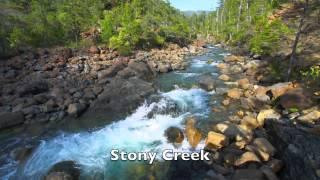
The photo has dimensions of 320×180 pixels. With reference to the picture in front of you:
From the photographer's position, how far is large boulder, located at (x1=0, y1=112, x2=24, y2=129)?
14208 mm

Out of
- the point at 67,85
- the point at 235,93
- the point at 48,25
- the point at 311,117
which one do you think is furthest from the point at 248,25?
the point at 311,117

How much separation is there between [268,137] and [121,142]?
6.48 metres

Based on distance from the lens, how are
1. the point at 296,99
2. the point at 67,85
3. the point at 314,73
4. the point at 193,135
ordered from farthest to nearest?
the point at 67,85 < the point at 314,73 < the point at 296,99 < the point at 193,135

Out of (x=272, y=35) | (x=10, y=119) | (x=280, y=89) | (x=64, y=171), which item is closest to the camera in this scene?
(x=64, y=171)

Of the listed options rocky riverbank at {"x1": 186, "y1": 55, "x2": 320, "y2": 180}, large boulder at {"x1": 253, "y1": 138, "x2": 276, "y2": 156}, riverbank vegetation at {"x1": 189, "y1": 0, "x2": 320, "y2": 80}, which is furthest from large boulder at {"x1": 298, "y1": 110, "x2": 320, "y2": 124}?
riverbank vegetation at {"x1": 189, "y1": 0, "x2": 320, "y2": 80}

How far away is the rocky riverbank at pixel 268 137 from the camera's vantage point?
886 cm

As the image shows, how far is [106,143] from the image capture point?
1259 centimetres

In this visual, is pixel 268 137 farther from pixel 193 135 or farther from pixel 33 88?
pixel 33 88

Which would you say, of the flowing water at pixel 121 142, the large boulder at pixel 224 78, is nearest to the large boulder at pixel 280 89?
the flowing water at pixel 121 142

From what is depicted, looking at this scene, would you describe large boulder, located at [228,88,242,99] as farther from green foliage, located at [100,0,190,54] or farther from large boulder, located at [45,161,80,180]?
green foliage, located at [100,0,190,54]

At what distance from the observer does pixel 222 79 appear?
21.3 m

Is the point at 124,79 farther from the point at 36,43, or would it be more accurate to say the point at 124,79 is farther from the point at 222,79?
the point at 36,43

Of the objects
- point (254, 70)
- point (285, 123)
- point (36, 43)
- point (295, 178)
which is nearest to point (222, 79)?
point (254, 70)

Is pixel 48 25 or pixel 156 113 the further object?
pixel 48 25
